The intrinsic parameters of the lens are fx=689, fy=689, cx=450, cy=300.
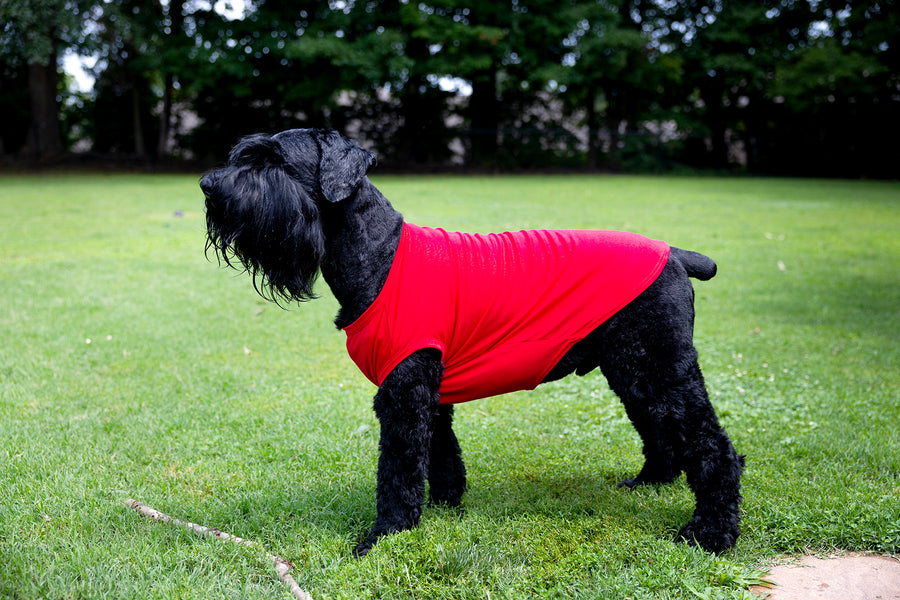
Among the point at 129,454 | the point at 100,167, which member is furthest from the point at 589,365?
the point at 100,167

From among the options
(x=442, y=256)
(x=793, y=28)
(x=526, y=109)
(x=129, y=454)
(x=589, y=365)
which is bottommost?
(x=129, y=454)

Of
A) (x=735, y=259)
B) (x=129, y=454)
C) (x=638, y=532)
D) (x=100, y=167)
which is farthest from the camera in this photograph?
(x=100, y=167)

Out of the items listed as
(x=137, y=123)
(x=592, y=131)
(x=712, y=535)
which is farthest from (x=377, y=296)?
(x=592, y=131)

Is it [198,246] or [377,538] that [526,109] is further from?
[377,538]

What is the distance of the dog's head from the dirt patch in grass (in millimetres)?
2177

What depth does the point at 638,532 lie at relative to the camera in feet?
9.72

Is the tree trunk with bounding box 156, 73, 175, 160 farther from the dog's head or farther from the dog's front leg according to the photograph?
the dog's front leg

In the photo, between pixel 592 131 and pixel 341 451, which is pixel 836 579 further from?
pixel 592 131

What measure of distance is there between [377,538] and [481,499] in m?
0.66

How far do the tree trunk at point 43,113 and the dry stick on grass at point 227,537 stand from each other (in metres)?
25.7

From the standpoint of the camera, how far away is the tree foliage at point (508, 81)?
84.1 feet

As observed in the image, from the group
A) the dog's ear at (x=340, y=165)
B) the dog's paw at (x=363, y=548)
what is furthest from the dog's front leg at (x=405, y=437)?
the dog's ear at (x=340, y=165)

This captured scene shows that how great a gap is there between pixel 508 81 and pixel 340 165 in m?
29.4

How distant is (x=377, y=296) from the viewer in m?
2.77
